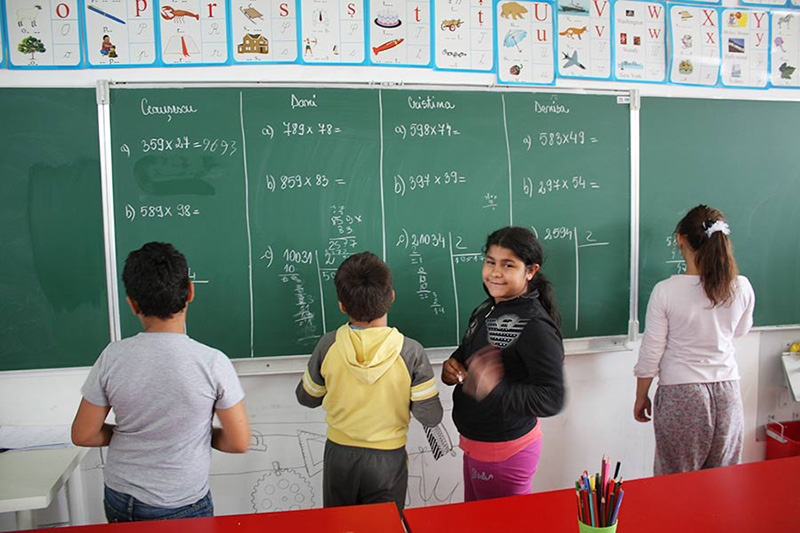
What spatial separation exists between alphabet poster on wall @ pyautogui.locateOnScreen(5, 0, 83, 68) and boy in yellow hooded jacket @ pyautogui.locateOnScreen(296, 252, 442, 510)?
65.4 inches

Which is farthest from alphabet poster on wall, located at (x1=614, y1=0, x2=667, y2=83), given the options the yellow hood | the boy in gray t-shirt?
the boy in gray t-shirt

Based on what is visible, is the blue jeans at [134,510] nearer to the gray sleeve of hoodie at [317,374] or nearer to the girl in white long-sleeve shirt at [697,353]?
the gray sleeve of hoodie at [317,374]

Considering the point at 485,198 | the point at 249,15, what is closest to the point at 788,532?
the point at 485,198

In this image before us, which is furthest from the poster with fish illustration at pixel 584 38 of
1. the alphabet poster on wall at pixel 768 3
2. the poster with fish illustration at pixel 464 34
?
the alphabet poster on wall at pixel 768 3

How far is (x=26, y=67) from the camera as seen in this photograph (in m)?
2.30

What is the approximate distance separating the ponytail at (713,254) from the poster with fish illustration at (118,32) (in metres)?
2.63

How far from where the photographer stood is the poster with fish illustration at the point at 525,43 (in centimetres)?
259

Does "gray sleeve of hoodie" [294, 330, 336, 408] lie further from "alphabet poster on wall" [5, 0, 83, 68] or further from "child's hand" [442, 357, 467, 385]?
"alphabet poster on wall" [5, 0, 83, 68]

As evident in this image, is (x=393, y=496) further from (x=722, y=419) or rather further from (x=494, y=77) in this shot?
(x=494, y=77)

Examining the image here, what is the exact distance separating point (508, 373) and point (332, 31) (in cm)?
177

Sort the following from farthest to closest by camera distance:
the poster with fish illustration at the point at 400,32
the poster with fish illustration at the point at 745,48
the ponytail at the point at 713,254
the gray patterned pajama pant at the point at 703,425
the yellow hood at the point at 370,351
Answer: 1. the poster with fish illustration at the point at 745,48
2. the poster with fish illustration at the point at 400,32
3. the gray patterned pajama pant at the point at 703,425
4. the ponytail at the point at 713,254
5. the yellow hood at the point at 370,351

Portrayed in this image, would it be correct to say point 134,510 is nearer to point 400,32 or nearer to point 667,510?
point 667,510

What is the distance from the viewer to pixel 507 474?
1.95 metres

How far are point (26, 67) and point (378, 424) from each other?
2209mm
